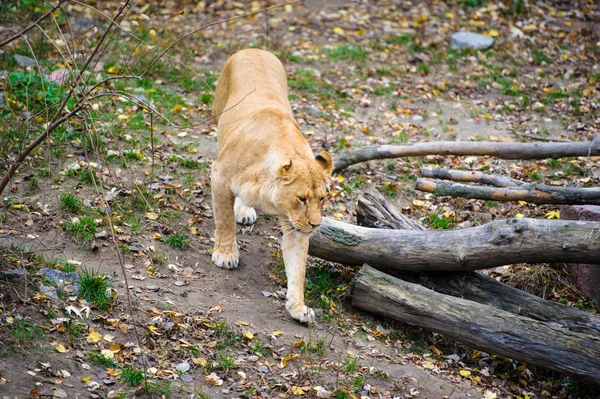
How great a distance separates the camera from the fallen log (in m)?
5.98

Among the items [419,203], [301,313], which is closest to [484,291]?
[301,313]

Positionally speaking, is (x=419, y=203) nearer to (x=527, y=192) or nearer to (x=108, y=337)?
(x=527, y=192)

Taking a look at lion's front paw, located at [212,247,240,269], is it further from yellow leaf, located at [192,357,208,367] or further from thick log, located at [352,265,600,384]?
yellow leaf, located at [192,357,208,367]

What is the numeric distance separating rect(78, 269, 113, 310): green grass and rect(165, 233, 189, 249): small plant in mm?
1300

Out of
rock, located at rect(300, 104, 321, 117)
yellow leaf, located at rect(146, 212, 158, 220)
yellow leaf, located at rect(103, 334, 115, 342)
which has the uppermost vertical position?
yellow leaf, located at rect(103, 334, 115, 342)

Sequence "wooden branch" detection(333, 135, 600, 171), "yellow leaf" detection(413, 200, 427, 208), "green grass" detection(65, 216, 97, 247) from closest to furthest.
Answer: "green grass" detection(65, 216, 97, 247) < "wooden branch" detection(333, 135, 600, 171) < "yellow leaf" detection(413, 200, 427, 208)

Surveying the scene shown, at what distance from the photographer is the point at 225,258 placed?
6.79 meters

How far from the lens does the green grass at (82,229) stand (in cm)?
654

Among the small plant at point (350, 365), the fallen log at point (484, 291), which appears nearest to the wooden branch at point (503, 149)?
the fallen log at point (484, 291)

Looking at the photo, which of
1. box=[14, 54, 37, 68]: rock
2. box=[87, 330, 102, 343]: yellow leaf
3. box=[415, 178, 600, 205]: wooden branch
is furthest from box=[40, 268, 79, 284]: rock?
box=[14, 54, 37, 68]: rock

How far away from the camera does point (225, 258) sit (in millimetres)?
6793

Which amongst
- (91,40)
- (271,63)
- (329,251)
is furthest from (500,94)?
(91,40)

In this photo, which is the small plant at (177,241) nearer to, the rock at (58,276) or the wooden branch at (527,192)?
the rock at (58,276)

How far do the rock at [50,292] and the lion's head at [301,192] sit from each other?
6.61 feet
